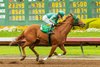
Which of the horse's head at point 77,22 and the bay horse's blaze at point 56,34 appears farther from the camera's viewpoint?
the horse's head at point 77,22

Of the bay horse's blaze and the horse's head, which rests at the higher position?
the horse's head

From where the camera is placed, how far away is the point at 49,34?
12930 mm

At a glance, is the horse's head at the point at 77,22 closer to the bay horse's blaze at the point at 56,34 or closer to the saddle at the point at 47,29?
the bay horse's blaze at the point at 56,34

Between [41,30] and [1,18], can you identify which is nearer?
[41,30]

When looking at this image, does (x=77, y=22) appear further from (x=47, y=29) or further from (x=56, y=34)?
(x=47, y=29)

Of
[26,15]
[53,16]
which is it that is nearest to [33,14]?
[26,15]

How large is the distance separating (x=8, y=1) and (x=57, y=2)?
4.10 metres

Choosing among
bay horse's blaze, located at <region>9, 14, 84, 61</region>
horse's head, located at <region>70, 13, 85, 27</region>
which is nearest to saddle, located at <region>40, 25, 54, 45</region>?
bay horse's blaze, located at <region>9, 14, 84, 61</region>

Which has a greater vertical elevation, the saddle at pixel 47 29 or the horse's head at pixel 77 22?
the horse's head at pixel 77 22

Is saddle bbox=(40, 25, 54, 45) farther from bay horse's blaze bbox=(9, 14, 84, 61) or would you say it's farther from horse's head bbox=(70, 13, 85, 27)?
horse's head bbox=(70, 13, 85, 27)

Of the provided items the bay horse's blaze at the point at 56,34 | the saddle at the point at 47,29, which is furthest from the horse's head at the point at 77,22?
the saddle at the point at 47,29

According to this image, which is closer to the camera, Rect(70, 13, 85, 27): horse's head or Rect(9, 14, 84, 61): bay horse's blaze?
Rect(9, 14, 84, 61): bay horse's blaze

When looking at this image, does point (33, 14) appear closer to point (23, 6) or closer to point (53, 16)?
point (23, 6)

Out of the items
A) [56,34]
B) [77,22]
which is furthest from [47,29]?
[77,22]
